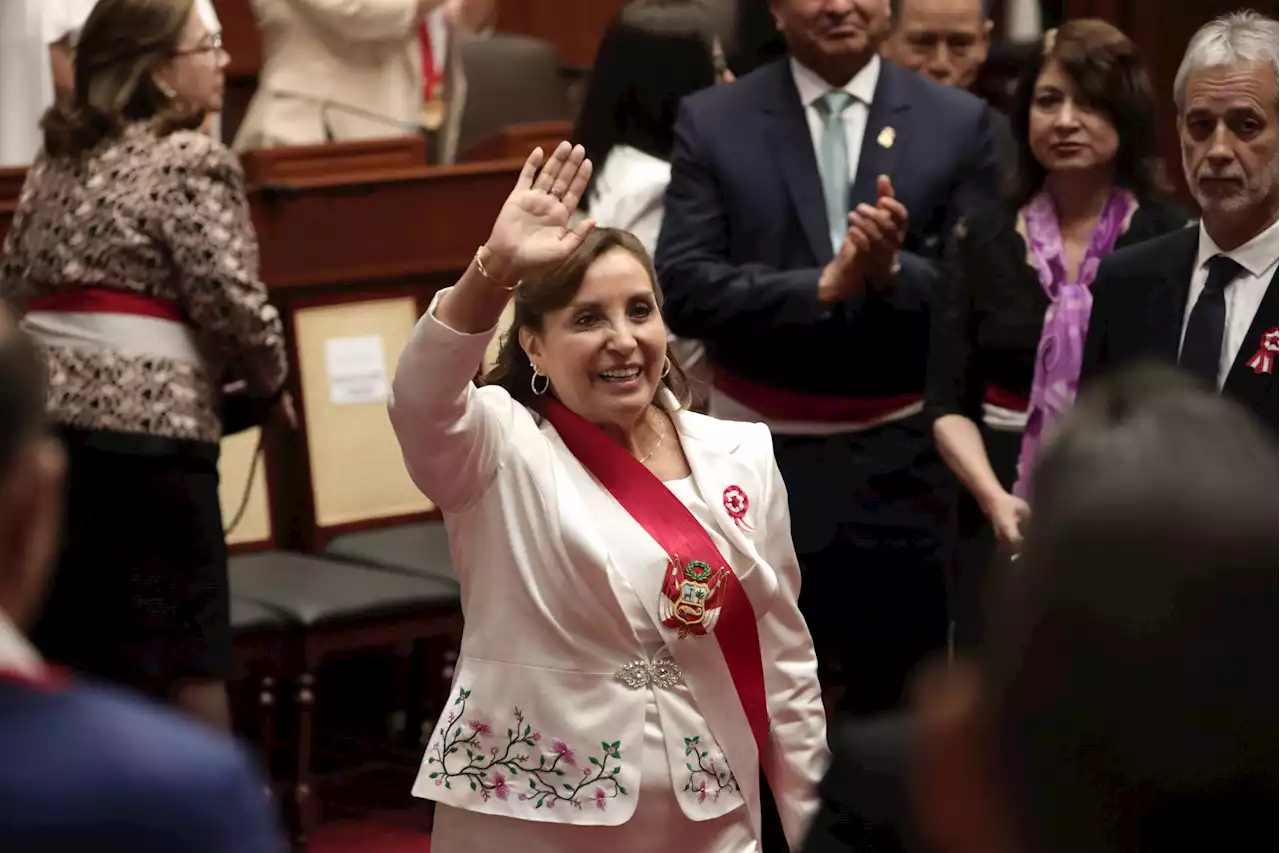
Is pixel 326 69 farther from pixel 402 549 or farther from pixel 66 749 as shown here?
pixel 66 749

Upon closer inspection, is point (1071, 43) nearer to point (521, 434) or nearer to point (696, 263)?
point (696, 263)

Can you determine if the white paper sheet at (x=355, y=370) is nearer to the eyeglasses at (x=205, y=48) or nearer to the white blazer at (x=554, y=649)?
the eyeglasses at (x=205, y=48)

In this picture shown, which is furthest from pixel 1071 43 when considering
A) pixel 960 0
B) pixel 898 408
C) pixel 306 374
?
pixel 306 374

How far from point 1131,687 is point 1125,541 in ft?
0.22

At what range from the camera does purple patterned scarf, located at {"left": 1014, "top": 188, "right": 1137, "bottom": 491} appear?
332cm

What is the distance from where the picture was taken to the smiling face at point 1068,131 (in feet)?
11.4

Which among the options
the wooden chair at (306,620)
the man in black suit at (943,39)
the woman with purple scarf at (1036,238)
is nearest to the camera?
the woman with purple scarf at (1036,238)

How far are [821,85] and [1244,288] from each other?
44.1 inches

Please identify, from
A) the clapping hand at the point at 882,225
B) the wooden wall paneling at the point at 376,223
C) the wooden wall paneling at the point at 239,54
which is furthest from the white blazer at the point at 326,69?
the clapping hand at the point at 882,225

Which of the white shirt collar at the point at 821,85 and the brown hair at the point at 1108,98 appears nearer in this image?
the brown hair at the point at 1108,98

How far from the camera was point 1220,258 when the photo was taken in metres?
2.93

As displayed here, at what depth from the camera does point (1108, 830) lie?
0.97 meters

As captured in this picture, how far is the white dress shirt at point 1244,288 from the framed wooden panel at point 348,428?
8.11 feet

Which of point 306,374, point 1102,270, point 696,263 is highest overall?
point 1102,270
